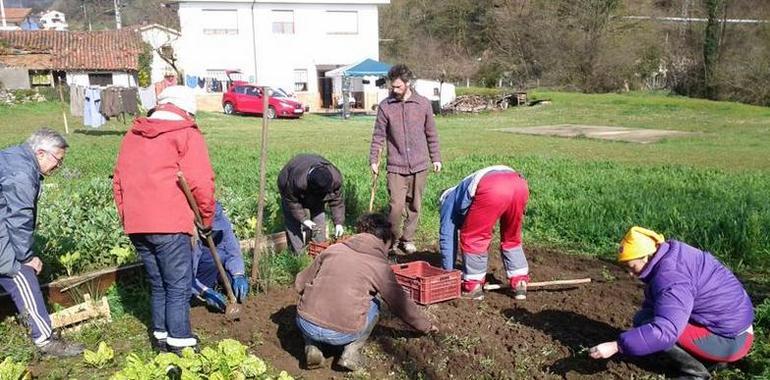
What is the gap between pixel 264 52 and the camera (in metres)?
36.1

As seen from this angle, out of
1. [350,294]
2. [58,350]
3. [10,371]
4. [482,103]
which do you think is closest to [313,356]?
[350,294]

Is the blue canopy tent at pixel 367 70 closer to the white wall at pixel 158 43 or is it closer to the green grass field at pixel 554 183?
the green grass field at pixel 554 183

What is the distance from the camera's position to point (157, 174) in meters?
3.82

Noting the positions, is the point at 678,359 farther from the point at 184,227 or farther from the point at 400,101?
the point at 400,101

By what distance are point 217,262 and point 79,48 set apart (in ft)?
150

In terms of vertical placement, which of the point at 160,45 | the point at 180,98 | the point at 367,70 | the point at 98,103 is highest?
the point at 160,45

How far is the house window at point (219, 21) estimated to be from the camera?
35.4 meters

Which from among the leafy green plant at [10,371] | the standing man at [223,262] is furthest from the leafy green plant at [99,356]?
the standing man at [223,262]

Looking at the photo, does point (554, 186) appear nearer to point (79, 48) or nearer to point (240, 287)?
point (240, 287)

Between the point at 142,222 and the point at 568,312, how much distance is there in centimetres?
309

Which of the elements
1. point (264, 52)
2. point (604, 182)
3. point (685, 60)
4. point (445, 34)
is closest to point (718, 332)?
point (604, 182)

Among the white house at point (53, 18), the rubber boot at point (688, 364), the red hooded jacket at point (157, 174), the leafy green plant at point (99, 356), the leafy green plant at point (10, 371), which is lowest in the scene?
the leafy green plant at point (99, 356)

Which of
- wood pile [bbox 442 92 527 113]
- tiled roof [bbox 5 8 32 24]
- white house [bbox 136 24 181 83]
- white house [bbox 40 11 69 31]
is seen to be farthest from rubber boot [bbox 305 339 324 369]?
tiled roof [bbox 5 8 32 24]

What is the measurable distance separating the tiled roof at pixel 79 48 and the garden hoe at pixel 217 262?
42.2 metres
